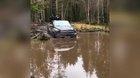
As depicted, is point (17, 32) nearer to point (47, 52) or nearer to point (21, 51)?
point (21, 51)

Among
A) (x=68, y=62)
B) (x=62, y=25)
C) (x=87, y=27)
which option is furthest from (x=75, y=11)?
(x=68, y=62)

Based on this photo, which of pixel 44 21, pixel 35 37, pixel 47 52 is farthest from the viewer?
pixel 44 21

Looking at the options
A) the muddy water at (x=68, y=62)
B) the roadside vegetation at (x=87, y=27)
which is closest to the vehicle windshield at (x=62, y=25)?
the muddy water at (x=68, y=62)

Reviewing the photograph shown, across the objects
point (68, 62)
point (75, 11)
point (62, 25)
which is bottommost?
point (68, 62)

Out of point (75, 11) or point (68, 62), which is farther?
point (75, 11)

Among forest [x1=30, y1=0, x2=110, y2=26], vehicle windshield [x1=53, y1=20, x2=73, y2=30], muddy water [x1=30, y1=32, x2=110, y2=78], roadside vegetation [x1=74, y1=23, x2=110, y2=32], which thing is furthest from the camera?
roadside vegetation [x1=74, y1=23, x2=110, y2=32]

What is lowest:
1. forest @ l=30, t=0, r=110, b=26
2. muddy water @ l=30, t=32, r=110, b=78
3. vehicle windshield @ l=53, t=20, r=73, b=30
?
muddy water @ l=30, t=32, r=110, b=78

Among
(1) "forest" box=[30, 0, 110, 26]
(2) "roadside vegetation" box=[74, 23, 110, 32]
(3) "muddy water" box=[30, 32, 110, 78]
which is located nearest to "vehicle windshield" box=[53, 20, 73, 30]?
(3) "muddy water" box=[30, 32, 110, 78]

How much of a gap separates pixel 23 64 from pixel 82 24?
924 centimetres

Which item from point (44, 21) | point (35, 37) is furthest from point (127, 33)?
point (44, 21)

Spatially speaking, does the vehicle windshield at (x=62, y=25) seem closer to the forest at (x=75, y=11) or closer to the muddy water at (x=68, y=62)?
the muddy water at (x=68, y=62)

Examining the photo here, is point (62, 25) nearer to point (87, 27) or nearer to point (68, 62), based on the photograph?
point (87, 27)

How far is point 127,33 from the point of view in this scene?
597 millimetres

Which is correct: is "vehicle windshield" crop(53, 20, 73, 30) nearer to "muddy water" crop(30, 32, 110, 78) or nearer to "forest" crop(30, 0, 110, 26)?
"muddy water" crop(30, 32, 110, 78)
